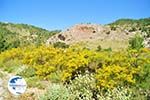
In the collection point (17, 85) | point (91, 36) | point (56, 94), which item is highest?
point (17, 85)

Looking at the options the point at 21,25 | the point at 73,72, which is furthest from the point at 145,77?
the point at 21,25

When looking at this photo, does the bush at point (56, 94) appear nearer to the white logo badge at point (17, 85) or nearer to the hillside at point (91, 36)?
the white logo badge at point (17, 85)

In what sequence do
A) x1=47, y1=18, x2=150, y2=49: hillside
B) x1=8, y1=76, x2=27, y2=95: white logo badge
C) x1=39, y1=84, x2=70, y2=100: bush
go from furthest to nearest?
x1=47, y1=18, x2=150, y2=49: hillside < x1=39, y1=84, x2=70, y2=100: bush < x1=8, y1=76, x2=27, y2=95: white logo badge

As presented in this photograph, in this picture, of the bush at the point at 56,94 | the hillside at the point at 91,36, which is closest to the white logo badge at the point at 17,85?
the bush at the point at 56,94

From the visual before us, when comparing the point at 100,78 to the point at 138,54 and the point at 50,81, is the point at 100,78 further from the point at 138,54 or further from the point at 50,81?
the point at 138,54

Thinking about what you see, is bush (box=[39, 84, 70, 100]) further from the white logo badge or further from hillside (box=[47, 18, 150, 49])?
hillside (box=[47, 18, 150, 49])

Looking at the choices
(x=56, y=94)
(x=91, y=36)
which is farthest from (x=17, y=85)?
(x=91, y=36)

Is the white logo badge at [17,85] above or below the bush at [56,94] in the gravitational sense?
above

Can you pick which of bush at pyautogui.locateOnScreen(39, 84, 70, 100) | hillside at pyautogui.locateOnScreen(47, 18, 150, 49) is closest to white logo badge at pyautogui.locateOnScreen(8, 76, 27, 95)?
bush at pyautogui.locateOnScreen(39, 84, 70, 100)

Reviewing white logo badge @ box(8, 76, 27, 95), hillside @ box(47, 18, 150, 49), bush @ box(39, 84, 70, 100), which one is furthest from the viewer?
hillside @ box(47, 18, 150, 49)

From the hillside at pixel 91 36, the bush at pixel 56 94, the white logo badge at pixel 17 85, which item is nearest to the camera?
the white logo badge at pixel 17 85

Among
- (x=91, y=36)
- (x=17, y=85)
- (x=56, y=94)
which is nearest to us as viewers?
(x=17, y=85)

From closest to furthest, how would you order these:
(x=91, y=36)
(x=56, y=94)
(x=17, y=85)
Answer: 1. (x=17, y=85)
2. (x=56, y=94)
3. (x=91, y=36)

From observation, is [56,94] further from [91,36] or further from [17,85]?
[91,36]
